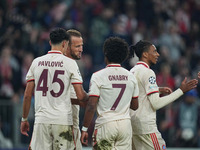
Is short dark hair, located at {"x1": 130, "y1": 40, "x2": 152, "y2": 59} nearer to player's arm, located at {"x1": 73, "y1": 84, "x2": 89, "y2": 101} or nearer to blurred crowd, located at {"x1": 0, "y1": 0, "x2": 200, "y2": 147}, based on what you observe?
player's arm, located at {"x1": 73, "y1": 84, "x2": 89, "y2": 101}

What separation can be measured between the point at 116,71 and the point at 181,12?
1140cm

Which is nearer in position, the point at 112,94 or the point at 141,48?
the point at 112,94

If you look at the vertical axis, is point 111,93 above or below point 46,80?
below

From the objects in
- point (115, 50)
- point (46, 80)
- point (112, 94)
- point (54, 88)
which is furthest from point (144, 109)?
point (46, 80)

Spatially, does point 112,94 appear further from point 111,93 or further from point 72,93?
point 72,93

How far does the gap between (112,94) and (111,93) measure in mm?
20

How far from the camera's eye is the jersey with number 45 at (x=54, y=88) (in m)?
7.84

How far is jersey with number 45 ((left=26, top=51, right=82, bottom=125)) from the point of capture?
7836 mm

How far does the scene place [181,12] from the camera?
61.3 feet

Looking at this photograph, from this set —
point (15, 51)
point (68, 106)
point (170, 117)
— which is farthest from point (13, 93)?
point (68, 106)

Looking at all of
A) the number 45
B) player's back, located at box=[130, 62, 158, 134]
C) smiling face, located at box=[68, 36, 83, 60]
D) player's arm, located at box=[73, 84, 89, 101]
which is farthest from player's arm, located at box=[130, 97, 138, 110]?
smiling face, located at box=[68, 36, 83, 60]

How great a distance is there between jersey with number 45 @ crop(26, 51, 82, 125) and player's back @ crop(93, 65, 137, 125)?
0.39 metres

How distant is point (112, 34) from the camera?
55.6 ft

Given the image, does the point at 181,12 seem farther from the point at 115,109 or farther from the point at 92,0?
the point at 115,109
